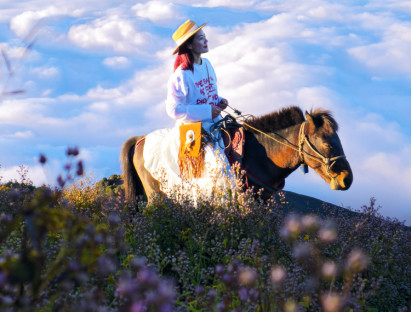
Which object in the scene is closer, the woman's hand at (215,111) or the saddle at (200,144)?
the saddle at (200,144)

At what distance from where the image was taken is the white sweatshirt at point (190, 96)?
23.6ft

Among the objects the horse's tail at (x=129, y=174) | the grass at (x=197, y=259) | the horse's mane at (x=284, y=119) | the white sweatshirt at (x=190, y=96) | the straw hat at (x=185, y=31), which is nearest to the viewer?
the grass at (x=197, y=259)

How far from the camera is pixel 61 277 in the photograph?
1923 millimetres

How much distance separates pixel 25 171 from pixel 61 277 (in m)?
8.65

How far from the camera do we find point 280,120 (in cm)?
715

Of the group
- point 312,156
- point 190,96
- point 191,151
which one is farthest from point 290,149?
point 190,96

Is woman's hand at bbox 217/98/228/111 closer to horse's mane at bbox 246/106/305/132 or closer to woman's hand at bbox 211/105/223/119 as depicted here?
woman's hand at bbox 211/105/223/119

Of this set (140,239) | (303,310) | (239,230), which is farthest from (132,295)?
(239,230)

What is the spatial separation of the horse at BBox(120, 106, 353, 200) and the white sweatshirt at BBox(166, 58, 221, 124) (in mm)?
663

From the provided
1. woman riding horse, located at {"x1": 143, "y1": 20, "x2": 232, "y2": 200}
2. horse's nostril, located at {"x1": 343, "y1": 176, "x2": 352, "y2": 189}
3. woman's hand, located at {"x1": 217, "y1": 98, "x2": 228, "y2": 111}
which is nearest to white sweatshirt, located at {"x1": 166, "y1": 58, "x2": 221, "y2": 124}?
woman riding horse, located at {"x1": 143, "y1": 20, "x2": 232, "y2": 200}

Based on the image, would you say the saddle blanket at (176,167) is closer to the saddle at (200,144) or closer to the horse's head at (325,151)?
the saddle at (200,144)

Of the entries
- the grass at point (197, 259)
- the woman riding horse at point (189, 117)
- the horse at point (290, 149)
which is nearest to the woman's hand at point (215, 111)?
the woman riding horse at point (189, 117)

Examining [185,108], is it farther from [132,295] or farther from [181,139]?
[132,295]

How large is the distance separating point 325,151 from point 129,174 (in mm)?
3411
